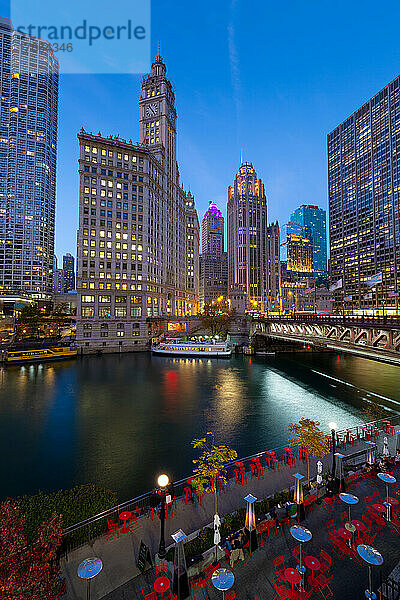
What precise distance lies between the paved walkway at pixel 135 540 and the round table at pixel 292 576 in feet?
6.44

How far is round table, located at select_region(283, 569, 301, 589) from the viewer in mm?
9381

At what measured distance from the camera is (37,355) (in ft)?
222

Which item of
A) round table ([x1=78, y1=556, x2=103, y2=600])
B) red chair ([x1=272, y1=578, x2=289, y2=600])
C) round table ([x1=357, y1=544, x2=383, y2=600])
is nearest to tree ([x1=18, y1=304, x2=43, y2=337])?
round table ([x1=78, y1=556, x2=103, y2=600])

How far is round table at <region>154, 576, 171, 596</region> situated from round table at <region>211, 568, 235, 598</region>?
1685 mm

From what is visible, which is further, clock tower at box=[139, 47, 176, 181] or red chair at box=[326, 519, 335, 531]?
clock tower at box=[139, 47, 176, 181]

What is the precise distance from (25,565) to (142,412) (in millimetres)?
27042

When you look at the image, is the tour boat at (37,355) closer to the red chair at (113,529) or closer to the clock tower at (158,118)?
the red chair at (113,529)

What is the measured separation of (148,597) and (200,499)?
636 centimetres

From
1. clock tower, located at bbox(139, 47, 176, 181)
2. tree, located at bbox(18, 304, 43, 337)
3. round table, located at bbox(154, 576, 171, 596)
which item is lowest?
round table, located at bbox(154, 576, 171, 596)

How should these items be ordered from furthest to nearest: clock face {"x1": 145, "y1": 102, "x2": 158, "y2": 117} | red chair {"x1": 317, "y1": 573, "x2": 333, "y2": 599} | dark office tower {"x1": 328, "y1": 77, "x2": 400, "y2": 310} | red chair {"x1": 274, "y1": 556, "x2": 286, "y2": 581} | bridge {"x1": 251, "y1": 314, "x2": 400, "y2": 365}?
dark office tower {"x1": 328, "y1": 77, "x2": 400, "y2": 310} → clock face {"x1": 145, "y1": 102, "x2": 158, "y2": 117} → bridge {"x1": 251, "y1": 314, "x2": 400, "y2": 365} → red chair {"x1": 274, "y1": 556, "x2": 286, "y2": 581} → red chair {"x1": 317, "y1": 573, "x2": 333, "y2": 599}

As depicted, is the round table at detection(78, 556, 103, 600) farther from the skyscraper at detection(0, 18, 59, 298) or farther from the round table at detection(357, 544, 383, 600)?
the skyscraper at detection(0, 18, 59, 298)

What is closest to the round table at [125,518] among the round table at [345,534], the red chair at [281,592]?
the red chair at [281,592]

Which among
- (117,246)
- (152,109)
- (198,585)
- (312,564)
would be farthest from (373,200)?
(198,585)

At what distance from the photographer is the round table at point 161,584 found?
923cm
